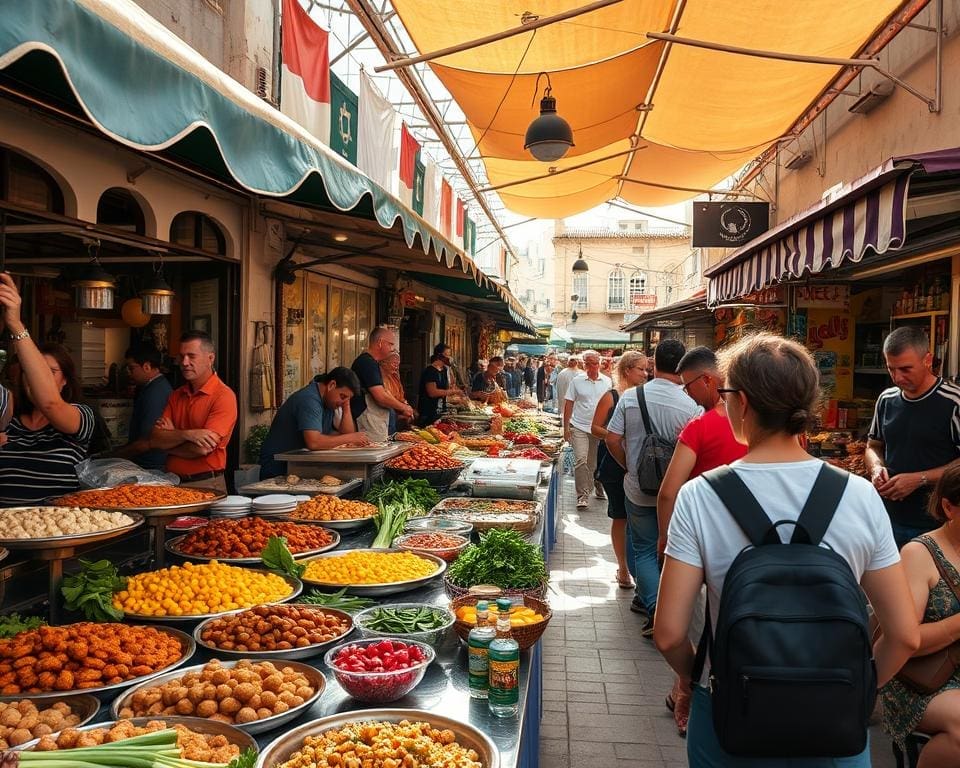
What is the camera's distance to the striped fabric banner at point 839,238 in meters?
3.96

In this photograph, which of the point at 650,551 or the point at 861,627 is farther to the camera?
the point at 650,551

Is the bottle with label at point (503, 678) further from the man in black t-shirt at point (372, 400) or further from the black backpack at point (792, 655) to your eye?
the man in black t-shirt at point (372, 400)

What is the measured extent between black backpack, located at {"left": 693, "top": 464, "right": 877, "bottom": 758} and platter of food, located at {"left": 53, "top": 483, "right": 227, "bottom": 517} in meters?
2.97

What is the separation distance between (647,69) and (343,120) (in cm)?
363

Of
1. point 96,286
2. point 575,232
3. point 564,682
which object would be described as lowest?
point 564,682

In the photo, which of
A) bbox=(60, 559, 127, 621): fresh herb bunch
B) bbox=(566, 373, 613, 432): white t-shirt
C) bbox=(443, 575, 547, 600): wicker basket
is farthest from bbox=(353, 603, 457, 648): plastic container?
bbox=(566, 373, 613, 432): white t-shirt

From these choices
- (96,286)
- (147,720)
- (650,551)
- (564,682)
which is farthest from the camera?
(96,286)

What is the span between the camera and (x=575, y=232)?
55.5m

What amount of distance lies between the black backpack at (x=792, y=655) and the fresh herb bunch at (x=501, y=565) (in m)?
1.49

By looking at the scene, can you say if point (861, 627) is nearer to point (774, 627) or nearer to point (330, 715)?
point (774, 627)

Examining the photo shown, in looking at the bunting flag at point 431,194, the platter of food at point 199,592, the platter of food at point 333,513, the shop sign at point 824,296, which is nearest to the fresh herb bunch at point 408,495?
the platter of food at point 333,513

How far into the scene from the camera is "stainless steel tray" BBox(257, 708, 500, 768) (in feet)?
6.37

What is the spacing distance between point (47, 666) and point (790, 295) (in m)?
8.59

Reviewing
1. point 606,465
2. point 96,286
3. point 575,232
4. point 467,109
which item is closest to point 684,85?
point 467,109
